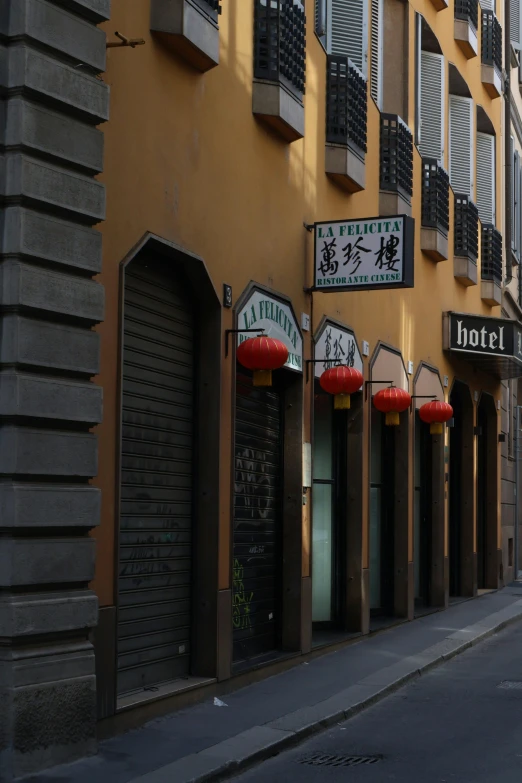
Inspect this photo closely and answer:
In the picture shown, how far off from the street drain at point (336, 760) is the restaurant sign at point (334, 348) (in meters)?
5.48

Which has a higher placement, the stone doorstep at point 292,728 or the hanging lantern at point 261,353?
the hanging lantern at point 261,353

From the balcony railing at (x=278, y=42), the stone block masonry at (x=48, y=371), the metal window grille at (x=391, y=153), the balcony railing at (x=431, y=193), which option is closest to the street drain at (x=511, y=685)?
the stone block masonry at (x=48, y=371)

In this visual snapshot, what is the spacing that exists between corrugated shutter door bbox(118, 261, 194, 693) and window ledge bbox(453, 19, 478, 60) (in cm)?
1313

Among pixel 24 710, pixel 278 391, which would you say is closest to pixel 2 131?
pixel 24 710

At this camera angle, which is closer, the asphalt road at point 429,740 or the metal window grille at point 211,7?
the asphalt road at point 429,740

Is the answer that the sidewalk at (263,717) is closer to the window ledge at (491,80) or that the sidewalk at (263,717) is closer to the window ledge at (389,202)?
the window ledge at (389,202)

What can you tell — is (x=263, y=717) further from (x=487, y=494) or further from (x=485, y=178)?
(x=485, y=178)

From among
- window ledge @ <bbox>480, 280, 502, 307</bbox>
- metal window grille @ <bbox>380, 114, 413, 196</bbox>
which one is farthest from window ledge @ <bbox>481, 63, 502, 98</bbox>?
metal window grille @ <bbox>380, 114, 413, 196</bbox>

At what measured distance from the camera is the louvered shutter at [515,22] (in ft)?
95.5

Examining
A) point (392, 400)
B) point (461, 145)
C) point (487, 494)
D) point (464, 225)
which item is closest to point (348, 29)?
point (392, 400)

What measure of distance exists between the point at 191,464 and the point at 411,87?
10.0m

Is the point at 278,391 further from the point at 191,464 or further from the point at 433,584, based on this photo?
the point at 433,584

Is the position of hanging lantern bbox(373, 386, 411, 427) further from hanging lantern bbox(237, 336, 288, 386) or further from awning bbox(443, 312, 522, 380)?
hanging lantern bbox(237, 336, 288, 386)

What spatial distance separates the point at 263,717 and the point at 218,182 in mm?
4731
